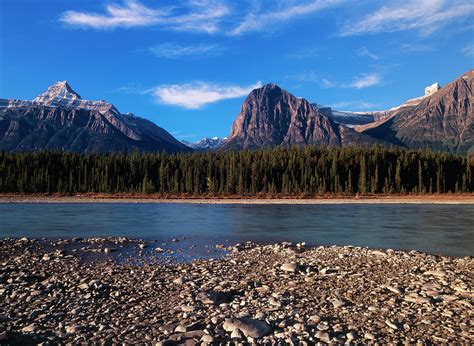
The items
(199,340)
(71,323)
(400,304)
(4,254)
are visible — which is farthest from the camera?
(4,254)

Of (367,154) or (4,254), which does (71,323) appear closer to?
Result: (4,254)

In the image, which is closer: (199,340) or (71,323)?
(199,340)

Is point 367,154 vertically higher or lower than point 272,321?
higher

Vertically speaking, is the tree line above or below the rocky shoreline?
above

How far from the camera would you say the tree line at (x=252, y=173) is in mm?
133125

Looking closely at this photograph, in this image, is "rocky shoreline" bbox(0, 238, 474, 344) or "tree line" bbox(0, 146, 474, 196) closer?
"rocky shoreline" bbox(0, 238, 474, 344)

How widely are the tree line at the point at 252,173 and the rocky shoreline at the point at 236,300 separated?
110221 millimetres

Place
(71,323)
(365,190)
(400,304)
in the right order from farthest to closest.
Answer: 1. (365,190)
2. (400,304)
3. (71,323)

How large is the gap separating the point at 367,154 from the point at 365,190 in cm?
2078

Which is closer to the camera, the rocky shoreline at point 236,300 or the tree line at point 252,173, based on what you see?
the rocky shoreline at point 236,300

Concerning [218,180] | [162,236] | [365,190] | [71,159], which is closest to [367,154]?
[365,190]

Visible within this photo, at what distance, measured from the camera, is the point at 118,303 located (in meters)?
13.9

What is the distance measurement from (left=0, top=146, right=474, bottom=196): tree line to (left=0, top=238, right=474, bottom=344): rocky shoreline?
362ft

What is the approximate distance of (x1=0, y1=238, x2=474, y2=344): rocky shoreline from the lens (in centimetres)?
1116
